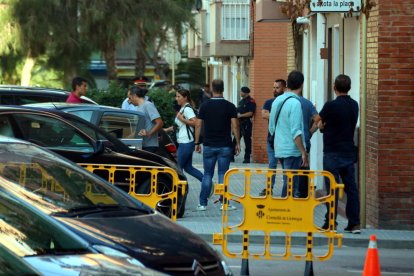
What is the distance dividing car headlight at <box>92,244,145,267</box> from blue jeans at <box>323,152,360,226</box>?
21.7 ft

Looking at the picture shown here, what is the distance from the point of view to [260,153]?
2867 centimetres

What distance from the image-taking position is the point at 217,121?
1647 cm

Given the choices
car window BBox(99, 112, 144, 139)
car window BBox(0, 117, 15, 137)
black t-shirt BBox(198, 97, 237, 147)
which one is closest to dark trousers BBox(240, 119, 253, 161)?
car window BBox(99, 112, 144, 139)

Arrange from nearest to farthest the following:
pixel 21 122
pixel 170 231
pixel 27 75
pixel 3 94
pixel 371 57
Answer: pixel 170 231 → pixel 21 122 → pixel 371 57 → pixel 3 94 → pixel 27 75

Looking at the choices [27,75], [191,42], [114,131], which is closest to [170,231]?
[114,131]

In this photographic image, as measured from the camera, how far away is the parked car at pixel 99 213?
25.6 feet

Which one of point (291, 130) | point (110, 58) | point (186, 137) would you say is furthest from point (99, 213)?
point (110, 58)

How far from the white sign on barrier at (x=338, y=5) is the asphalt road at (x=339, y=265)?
9.62 feet

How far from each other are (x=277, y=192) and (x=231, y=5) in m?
16.1

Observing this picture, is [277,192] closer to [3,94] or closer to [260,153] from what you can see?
[3,94]

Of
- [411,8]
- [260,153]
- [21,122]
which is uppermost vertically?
[411,8]

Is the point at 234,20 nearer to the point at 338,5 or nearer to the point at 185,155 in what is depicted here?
the point at 185,155

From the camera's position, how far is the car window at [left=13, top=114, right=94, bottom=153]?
14266 mm

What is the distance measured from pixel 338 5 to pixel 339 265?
11.7 ft
